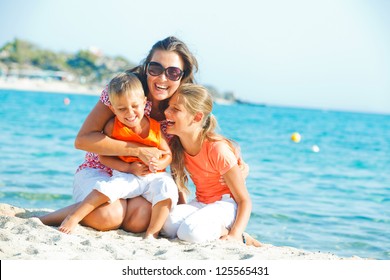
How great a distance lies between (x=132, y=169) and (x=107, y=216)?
0.39 meters

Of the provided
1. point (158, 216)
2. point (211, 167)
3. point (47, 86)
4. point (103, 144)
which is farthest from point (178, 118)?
point (47, 86)

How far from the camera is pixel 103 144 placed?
3.81 m

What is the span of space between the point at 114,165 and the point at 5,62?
74388 mm

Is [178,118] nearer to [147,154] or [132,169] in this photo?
[147,154]

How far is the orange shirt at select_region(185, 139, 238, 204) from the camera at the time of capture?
3896 millimetres

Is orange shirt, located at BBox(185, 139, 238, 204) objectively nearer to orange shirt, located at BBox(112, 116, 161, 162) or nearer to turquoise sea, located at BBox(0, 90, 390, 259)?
orange shirt, located at BBox(112, 116, 161, 162)

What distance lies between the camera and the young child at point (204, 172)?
3.80m

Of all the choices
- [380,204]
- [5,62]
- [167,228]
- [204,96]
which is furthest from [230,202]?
[5,62]

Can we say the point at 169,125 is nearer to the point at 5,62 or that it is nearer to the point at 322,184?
the point at 322,184

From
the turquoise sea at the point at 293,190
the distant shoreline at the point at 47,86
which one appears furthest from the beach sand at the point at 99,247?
the distant shoreline at the point at 47,86

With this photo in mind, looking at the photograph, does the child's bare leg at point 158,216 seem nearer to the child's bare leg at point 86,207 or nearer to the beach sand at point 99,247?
the beach sand at point 99,247

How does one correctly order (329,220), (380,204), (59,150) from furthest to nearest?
(59,150) < (380,204) < (329,220)

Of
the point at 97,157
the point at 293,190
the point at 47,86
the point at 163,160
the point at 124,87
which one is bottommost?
the point at 47,86

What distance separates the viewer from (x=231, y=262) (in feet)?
10.2
